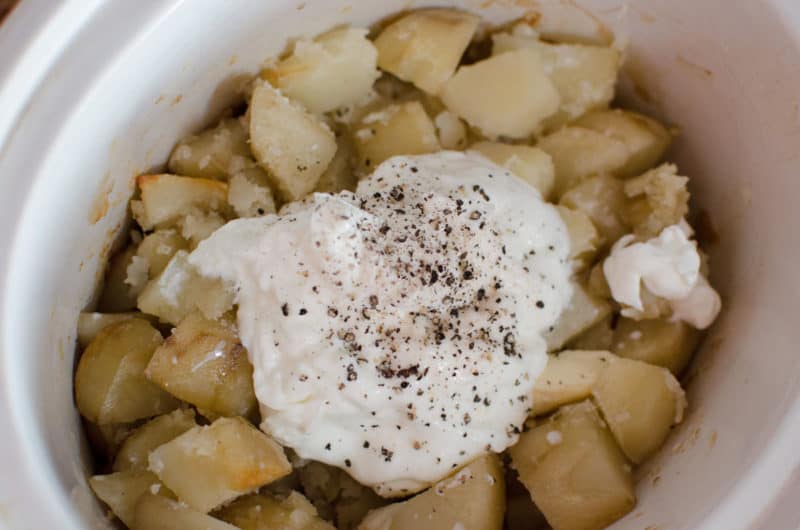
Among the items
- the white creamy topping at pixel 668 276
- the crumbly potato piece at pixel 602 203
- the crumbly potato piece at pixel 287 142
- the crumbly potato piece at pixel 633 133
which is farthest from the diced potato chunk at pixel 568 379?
the crumbly potato piece at pixel 287 142

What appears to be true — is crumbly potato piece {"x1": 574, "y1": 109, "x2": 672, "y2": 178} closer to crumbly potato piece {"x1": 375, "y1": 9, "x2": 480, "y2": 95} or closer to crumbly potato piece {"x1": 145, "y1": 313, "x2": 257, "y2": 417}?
crumbly potato piece {"x1": 375, "y1": 9, "x2": 480, "y2": 95}

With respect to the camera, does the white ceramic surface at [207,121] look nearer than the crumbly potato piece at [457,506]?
Yes

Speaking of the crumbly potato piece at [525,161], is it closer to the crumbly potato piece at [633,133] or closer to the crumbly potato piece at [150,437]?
the crumbly potato piece at [633,133]

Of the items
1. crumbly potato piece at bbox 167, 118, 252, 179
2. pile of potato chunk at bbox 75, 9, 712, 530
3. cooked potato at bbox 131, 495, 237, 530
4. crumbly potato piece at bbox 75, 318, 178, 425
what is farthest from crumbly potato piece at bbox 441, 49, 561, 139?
cooked potato at bbox 131, 495, 237, 530

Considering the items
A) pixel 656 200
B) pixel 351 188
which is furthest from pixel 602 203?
pixel 351 188

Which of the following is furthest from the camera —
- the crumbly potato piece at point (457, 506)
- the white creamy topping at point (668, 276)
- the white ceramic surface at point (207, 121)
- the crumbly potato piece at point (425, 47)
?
the crumbly potato piece at point (425, 47)
